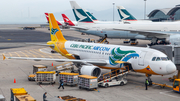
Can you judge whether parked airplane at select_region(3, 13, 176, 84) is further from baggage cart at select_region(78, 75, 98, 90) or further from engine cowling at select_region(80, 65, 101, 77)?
baggage cart at select_region(78, 75, 98, 90)

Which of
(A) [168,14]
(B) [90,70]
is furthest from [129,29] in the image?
(A) [168,14]

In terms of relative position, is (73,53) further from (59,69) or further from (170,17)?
(170,17)

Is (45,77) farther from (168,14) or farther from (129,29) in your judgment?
(168,14)

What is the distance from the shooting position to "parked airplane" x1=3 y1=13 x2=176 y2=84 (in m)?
26.8

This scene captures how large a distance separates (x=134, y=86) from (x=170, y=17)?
153574 millimetres

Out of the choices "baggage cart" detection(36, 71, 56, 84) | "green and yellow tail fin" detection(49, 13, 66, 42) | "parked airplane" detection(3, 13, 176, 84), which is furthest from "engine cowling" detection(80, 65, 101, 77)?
"green and yellow tail fin" detection(49, 13, 66, 42)

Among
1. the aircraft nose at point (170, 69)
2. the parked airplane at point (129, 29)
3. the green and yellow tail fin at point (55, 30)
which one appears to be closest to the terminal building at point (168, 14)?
the parked airplane at point (129, 29)

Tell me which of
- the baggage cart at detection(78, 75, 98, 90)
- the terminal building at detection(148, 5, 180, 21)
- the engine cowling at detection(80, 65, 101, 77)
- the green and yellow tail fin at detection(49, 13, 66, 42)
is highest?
the terminal building at detection(148, 5, 180, 21)

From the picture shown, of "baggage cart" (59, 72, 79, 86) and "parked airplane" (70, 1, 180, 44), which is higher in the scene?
"parked airplane" (70, 1, 180, 44)

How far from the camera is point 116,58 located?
30.8 metres

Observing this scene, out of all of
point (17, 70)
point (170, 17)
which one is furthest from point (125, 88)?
point (170, 17)

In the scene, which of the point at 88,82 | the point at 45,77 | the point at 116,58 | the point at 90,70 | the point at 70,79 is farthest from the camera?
the point at 116,58

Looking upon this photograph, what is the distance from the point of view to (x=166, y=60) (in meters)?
26.8

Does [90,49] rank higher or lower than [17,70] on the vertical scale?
higher
